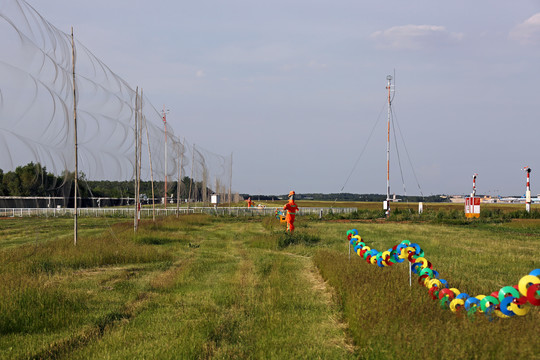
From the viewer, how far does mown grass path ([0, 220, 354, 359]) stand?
613 centimetres

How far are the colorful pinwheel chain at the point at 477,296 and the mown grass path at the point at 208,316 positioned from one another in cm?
138

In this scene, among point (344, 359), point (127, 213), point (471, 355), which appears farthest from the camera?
point (127, 213)

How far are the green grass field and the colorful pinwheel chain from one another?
15 centimetres

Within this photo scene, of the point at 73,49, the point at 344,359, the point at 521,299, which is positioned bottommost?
the point at 344,359

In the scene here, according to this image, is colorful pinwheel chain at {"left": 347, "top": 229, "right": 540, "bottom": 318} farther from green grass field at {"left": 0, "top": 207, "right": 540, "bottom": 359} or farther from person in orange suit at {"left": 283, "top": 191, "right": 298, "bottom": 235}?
person in orange suit at {"left": 283, "top": 191, "right": 298, "bottom": 235}

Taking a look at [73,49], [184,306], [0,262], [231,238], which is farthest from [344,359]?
[231,238]

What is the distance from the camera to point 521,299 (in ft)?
17.6

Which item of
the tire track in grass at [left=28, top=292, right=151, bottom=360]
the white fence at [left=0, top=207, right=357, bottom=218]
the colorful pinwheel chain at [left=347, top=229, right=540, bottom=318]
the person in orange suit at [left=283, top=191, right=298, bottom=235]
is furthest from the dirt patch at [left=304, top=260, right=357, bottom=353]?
the white fence at [left=0, top=207, right=357, bottom=218]

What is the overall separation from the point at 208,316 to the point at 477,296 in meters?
3.82

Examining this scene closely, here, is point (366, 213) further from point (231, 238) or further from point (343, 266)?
point (343, 266)

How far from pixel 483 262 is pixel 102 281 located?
9809mm

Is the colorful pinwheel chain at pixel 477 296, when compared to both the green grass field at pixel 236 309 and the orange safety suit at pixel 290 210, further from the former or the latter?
the orange safety suit at pixel 290 210

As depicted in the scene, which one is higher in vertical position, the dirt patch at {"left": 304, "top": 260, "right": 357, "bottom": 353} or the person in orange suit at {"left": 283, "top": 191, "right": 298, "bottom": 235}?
the person in orange suit at {"left": 283, "top": 191, "right": 298, "bottom": 235}

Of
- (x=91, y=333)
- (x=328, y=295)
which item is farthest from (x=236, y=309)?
(x=91, y=333)
